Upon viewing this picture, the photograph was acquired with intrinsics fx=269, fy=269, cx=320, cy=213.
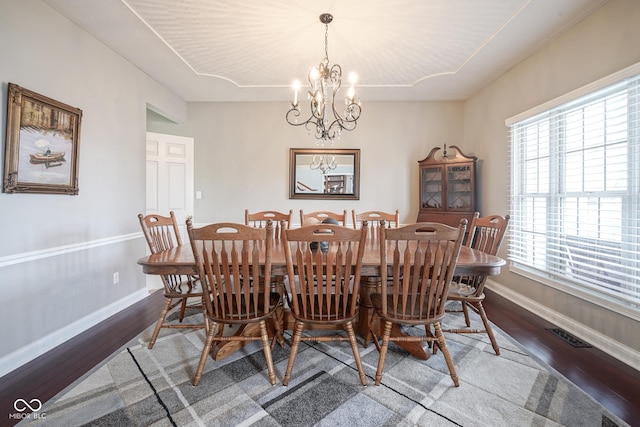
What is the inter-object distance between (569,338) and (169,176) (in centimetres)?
473

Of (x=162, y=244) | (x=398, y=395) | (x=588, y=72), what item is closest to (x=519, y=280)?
(x=588, y=72)

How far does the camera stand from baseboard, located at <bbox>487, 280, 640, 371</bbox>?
1.87 metres

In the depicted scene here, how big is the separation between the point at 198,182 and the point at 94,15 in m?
2.30

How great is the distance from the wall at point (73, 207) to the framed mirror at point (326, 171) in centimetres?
207

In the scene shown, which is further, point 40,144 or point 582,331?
point 582,331

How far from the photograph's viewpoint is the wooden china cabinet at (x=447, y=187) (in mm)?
3612

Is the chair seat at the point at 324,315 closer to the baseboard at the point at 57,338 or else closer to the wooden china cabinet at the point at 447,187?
the baseboard at the point at 57,338

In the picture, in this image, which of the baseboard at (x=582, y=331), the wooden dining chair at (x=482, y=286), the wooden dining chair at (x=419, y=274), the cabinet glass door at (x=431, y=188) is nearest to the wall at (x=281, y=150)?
the cabinet glass door at (x=431, y=188)

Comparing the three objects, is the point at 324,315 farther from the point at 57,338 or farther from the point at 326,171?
the point at 326,171

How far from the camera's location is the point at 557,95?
8.21 feet

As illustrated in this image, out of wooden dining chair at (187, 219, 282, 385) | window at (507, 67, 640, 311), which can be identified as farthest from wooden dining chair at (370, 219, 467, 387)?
window at (507, 67, 640, 311)

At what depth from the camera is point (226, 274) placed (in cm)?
153

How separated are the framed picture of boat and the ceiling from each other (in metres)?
0.84
